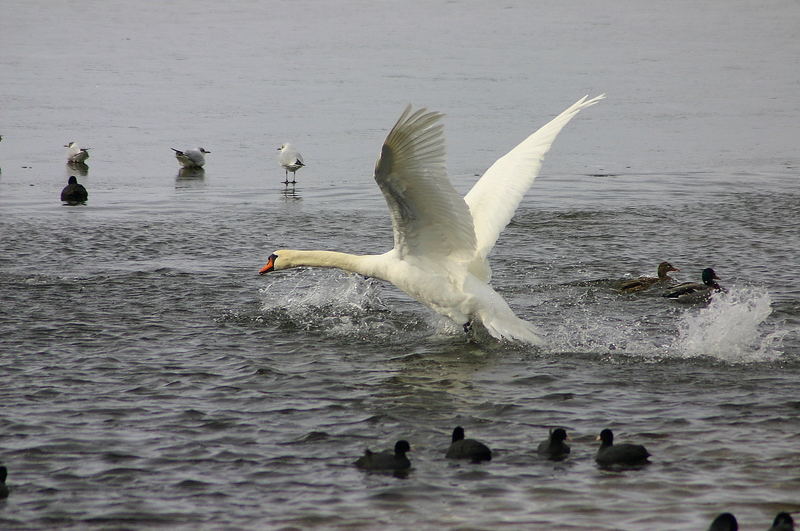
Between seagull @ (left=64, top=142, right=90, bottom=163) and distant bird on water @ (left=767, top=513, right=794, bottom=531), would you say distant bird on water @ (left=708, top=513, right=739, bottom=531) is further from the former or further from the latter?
seagull @ (left=64, top=142, right=90, bottom=163)

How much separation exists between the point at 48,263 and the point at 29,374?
12.0 ft

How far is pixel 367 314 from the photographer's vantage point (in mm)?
10531

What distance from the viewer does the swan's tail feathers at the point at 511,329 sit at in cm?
921

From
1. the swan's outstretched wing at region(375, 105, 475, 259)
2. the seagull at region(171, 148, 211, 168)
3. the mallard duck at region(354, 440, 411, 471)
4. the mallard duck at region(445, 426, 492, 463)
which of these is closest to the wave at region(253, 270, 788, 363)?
the swan's outstretched wing at region(375, 105, 475, 259)

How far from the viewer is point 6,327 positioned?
965cm

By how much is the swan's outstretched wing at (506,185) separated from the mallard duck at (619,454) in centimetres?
Result: 313

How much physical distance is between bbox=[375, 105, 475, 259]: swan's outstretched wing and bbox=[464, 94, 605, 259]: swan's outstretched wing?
45cm

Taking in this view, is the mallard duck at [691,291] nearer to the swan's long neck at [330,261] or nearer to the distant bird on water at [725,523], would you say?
the swan's long neck at [330,261]

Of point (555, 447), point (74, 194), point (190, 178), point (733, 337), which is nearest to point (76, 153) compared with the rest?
point (190, 178)

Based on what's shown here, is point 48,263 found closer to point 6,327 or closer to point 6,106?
point 6,327

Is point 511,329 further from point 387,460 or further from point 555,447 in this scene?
point 387,460

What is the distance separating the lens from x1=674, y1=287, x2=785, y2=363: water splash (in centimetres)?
897

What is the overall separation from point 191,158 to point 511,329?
9121mm

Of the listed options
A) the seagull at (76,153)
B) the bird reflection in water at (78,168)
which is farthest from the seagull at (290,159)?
the seagull at (76,153)
